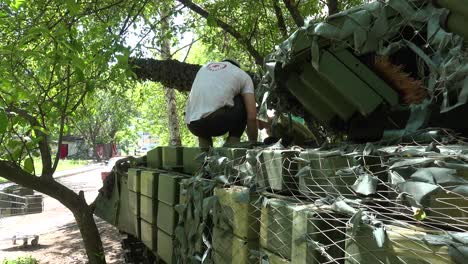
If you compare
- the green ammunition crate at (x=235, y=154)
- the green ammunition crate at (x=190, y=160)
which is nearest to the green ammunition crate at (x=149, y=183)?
the green ammunition crate at (x=190, y=160)

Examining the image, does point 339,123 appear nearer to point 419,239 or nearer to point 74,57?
point 419,239

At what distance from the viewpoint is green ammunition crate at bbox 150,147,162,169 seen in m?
5.90

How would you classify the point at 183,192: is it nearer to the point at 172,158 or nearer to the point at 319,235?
the point at 172,158


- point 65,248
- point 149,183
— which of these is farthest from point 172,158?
point 65,248

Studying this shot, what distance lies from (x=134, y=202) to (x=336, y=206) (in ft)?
13.3

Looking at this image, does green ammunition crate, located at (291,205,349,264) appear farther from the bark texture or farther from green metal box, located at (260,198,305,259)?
the bark texture

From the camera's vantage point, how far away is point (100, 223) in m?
13.9

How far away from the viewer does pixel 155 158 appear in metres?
6.02

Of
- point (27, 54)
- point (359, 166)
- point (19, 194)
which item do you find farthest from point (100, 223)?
point (359, 166)

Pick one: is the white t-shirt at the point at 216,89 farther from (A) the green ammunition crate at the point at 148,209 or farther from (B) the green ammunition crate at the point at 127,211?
(B) the green ammunition crate at the point at 127,211

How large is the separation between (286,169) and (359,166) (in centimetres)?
63

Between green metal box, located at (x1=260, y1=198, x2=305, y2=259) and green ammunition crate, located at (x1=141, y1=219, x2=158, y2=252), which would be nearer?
green metal box, located at (x1=260, y1=198, x2=305, y2=259)

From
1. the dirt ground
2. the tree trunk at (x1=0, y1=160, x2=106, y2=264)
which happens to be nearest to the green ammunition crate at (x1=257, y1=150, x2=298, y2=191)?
the tree trunk at (x1=0, y1=160, x2=106, y2=264)

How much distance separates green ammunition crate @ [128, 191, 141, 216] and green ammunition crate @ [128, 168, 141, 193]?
60 millimetres
